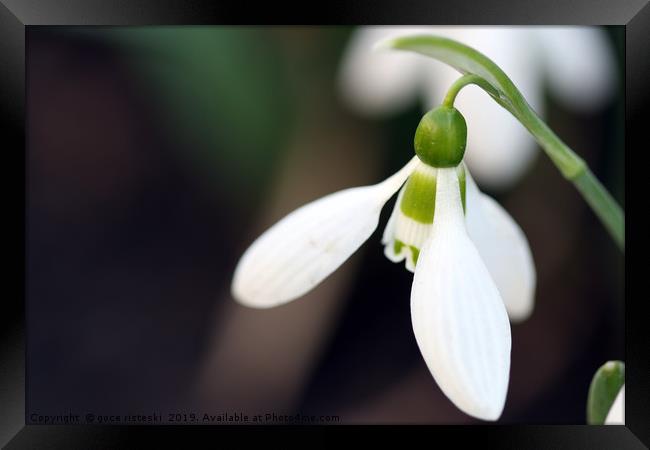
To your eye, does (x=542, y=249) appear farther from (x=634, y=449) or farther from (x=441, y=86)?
(x=634, y=449)

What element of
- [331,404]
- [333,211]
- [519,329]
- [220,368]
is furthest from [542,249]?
[333,211]

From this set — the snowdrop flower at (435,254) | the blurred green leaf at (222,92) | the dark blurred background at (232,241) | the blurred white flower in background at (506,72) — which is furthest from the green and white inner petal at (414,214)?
the blurred green leaf at (222,92)

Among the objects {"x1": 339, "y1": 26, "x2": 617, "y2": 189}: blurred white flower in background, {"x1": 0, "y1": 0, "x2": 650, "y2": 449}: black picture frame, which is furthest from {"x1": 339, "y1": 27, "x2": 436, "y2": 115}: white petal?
{"x1": 0, "y1": 0, "x2": 650, "y2": 449}: black picture frame

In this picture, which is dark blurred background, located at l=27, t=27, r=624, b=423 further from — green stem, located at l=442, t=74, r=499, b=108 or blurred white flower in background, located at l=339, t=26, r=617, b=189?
green stem, located at l=442, t=74, r=499, b=108

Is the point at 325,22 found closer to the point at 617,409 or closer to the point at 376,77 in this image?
the point at 617,409

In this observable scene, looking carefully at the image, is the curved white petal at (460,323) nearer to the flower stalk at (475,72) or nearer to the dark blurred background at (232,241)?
the flower stalk at (475,72)

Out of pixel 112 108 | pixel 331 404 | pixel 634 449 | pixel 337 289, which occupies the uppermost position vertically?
pixel 112 108
